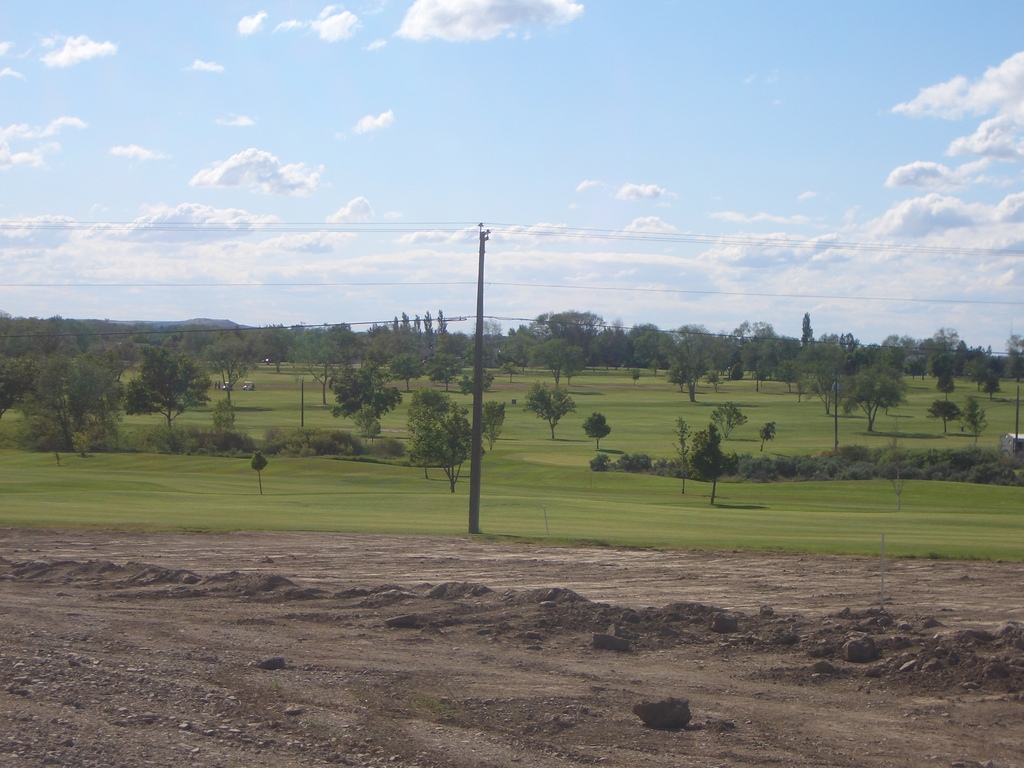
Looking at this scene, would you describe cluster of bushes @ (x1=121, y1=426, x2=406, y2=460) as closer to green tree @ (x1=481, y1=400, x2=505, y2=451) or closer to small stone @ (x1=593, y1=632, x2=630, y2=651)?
green tree @ (x1=481, y1=400, x2=505, y2=451)

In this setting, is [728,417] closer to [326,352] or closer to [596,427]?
[596,427]

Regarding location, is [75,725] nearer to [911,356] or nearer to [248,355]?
[248,355]

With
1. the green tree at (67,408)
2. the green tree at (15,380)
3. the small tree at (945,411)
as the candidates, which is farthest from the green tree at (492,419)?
the small tree at (945,411)

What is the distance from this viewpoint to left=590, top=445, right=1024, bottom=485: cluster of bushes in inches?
A: 2459

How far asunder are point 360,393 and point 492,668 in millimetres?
100140

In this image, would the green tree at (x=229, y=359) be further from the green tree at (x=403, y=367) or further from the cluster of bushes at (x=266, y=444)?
the cluster of bushes at (x=266, y=444)

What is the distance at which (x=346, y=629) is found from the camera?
1287cm

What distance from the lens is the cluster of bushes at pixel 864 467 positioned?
62.5 metres

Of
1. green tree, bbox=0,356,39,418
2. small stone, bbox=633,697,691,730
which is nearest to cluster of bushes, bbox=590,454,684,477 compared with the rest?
small stone, bbox=633,697,691,730

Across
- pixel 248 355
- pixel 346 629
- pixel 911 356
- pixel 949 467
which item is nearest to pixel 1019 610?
pixel 346 629

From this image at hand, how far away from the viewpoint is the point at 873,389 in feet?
339

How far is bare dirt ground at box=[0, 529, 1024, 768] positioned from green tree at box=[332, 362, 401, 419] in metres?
85.8

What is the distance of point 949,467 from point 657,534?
4719 centimetres

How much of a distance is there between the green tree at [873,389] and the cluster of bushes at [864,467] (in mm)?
32556
